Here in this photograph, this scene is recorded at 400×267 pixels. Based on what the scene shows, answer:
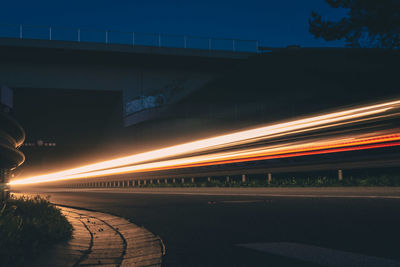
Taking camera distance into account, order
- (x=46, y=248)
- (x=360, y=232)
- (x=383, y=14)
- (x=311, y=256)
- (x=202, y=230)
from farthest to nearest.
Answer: (x=383, y=14)
(x=202, y=230)
(x=360, y=232)
(x=46, y=248)
(x=311, y=256)

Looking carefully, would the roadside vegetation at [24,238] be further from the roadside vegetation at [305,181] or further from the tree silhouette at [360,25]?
the tree silhouette at [360,25]

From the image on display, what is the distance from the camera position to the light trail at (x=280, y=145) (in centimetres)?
1454

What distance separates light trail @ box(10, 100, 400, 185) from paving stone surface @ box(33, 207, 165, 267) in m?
9.40

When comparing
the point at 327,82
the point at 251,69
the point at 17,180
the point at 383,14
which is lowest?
the point at 17,180

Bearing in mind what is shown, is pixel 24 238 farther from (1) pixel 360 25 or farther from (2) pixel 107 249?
(1) pixel 360 25

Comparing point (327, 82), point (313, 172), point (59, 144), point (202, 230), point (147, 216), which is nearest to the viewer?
point (202, 230)

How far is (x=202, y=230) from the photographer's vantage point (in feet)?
25.3

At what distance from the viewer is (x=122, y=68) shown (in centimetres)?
3766

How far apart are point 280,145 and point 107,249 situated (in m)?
13.1

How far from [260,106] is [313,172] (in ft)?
21.1

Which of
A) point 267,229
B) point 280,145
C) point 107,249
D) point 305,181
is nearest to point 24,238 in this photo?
point 107,249

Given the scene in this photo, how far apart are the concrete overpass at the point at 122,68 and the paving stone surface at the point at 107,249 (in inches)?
1139

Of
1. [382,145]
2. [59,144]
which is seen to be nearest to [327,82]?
[382,145]

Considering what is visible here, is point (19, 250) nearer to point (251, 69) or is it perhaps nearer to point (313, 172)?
point (313, 172)
